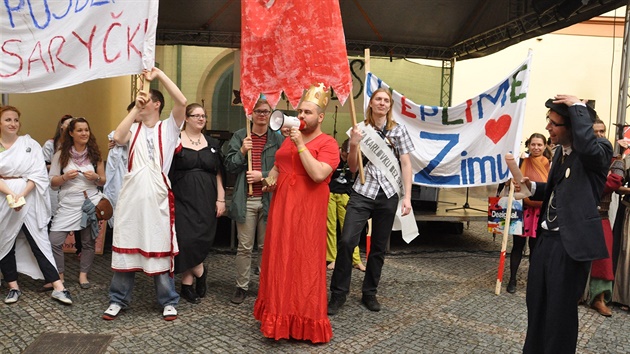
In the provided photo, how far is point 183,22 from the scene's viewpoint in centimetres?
911

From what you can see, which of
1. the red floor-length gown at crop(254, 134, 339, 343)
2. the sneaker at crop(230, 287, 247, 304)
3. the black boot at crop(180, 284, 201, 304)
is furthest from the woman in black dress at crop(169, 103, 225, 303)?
the red floor-length gown at crop(254, 134, 339, 343)

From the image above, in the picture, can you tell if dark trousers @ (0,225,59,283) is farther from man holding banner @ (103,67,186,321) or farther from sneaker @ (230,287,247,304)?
sneaker @ (230,287,247,304)

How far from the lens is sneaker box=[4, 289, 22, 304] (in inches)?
173

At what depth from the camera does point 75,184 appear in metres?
4.95

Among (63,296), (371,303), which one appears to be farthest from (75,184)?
(371,303)

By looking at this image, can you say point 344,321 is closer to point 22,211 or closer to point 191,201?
point 191,201

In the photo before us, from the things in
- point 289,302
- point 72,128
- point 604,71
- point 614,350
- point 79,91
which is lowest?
point 614,350

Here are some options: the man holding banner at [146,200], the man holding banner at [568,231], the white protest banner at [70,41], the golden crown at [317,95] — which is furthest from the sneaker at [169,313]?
the man holding banner at [568,231]

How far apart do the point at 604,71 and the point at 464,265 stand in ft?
27.7

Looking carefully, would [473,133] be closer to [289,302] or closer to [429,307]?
[429,307]

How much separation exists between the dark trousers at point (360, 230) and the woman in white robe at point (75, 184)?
2.43 m

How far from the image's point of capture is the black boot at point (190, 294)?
4582 mm

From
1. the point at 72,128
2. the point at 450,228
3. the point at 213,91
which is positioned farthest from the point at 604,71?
the point at 72,128

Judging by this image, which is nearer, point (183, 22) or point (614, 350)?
point (614, 350)
